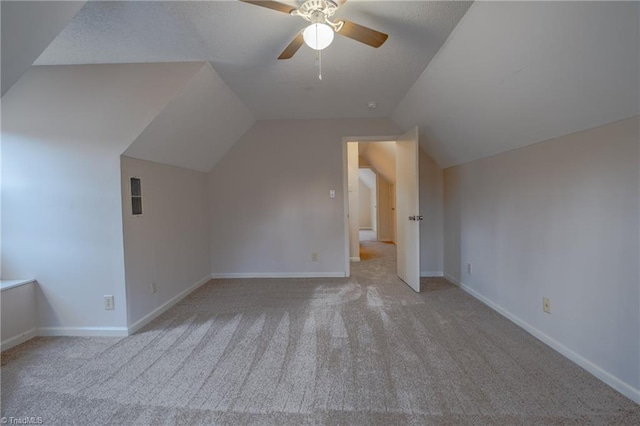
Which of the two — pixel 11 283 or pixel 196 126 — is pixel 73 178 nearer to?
pixel 11 283

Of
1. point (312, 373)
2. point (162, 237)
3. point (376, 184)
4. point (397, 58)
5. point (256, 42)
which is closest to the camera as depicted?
point (312, 373)

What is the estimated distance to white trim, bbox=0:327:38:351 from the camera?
2.34 meters

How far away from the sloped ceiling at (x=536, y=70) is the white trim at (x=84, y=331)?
351 cm

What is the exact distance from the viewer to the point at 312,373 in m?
1.97

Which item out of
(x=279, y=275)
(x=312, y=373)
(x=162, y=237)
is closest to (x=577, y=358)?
(x=312, y=373)

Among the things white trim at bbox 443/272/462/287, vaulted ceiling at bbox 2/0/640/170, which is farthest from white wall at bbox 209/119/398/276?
white trim at bbox 443/272/462/287

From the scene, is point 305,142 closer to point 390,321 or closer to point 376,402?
point 390,321

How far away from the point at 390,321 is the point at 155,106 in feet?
9.16

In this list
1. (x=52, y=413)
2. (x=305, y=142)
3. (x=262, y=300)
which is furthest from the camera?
(x=305, y=142)

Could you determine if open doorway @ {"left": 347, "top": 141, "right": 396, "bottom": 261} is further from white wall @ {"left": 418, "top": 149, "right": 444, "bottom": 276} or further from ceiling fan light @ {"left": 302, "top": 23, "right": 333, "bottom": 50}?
ceiling fan light @ {"left": 302, "top": 23, "right": 333, "bottom": 50}

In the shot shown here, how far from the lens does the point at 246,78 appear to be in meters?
2.76

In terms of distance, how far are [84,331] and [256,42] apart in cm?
281

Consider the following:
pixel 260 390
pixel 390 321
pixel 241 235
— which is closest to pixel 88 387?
pixel 260 390

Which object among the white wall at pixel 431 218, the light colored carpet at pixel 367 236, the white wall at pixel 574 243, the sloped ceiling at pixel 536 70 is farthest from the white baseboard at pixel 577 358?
the light colored carpet at pixel 367 236
